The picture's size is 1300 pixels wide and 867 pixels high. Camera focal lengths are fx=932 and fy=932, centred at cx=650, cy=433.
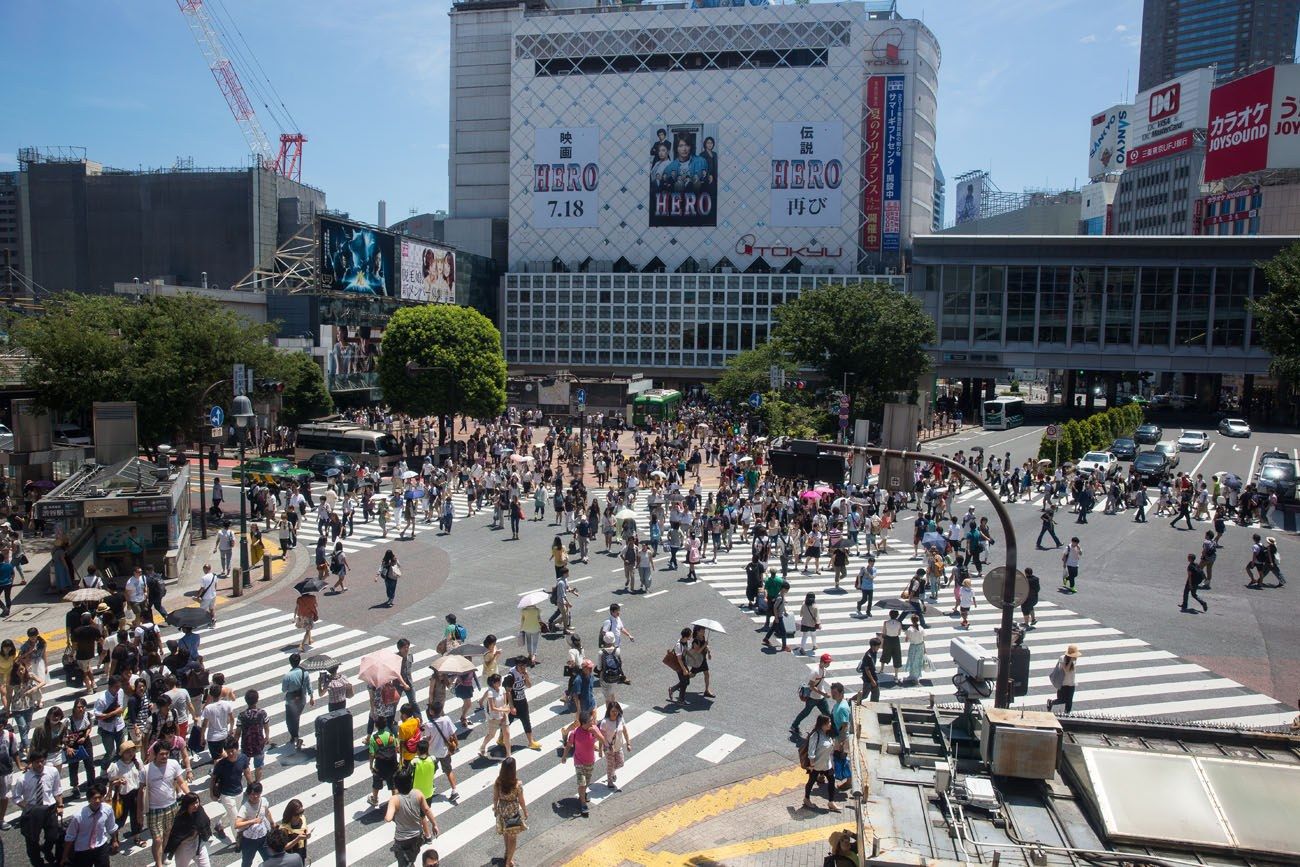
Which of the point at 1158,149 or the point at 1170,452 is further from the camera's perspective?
the point at 1158,149

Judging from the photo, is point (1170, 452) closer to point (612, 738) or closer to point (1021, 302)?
point (1021, 302)

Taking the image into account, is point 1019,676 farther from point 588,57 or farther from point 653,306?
point 588,57

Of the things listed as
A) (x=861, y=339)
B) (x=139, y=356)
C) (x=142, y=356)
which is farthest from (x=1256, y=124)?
(x=139, y=356)

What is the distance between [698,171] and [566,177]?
13.5 m

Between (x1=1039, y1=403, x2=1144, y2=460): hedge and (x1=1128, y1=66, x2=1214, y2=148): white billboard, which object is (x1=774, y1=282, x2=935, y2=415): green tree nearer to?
(x1=1039, y1=403, x2=1144, y2=460): hedge

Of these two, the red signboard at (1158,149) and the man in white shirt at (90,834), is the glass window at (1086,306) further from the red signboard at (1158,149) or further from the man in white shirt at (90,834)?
the man in white shirt at (90,834)

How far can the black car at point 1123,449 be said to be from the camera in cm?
4856

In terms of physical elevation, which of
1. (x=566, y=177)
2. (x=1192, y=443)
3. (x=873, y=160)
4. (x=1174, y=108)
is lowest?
(x=1192, y=443)

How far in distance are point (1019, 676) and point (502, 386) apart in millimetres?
43521

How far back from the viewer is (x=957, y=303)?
252 feet

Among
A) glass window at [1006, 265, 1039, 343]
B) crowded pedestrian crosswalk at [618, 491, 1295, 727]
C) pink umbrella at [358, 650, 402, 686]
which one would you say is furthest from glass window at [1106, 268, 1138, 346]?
pink umbrella at [358, 650, 402, 686]

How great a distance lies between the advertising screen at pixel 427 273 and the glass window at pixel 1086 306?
52.0 metres

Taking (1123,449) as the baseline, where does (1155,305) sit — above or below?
above

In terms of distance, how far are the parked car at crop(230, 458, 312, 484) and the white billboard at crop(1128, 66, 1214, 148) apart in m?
118
